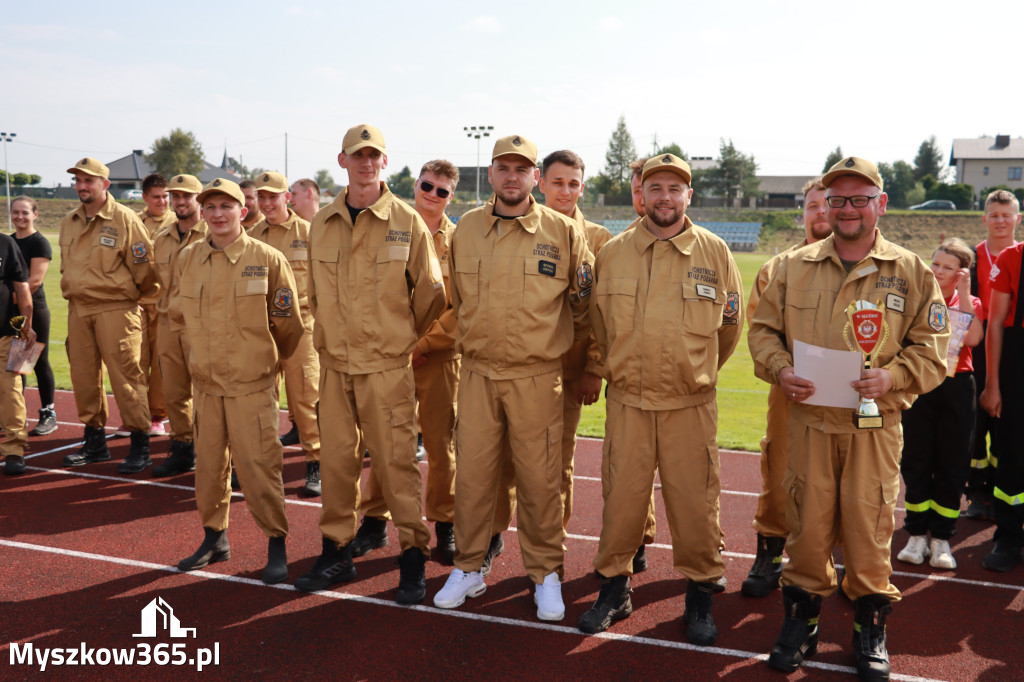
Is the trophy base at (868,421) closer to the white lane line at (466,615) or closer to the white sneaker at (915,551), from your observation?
the white lane line at (466,615)

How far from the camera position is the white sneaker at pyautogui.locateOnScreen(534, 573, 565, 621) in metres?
4.11

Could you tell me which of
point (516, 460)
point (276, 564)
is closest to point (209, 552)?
point (276, 564)

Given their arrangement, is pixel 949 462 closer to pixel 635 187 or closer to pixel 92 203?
pixel 635 187

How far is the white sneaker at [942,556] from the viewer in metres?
4.89

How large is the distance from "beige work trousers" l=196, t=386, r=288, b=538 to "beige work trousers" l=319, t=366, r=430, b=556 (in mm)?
356

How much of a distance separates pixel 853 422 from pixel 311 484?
14.3 feet

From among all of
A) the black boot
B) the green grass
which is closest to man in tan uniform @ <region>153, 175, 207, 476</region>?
the black boot

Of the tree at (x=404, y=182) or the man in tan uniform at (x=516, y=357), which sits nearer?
the man in tan uniform at (x=516, y=357)

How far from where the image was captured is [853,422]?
350 cm

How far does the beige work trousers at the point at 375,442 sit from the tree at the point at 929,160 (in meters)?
103

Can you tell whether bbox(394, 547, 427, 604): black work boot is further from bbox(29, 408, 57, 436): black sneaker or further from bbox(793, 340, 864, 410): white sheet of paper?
bbox(29, 408, 57, 436): black sneaker

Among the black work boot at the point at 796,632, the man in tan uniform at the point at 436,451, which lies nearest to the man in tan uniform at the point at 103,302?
the man in tan uniform at the point at 436,451

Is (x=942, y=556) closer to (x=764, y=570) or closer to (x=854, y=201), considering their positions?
(x=764, y=570)

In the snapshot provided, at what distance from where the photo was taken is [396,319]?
4391 mm
